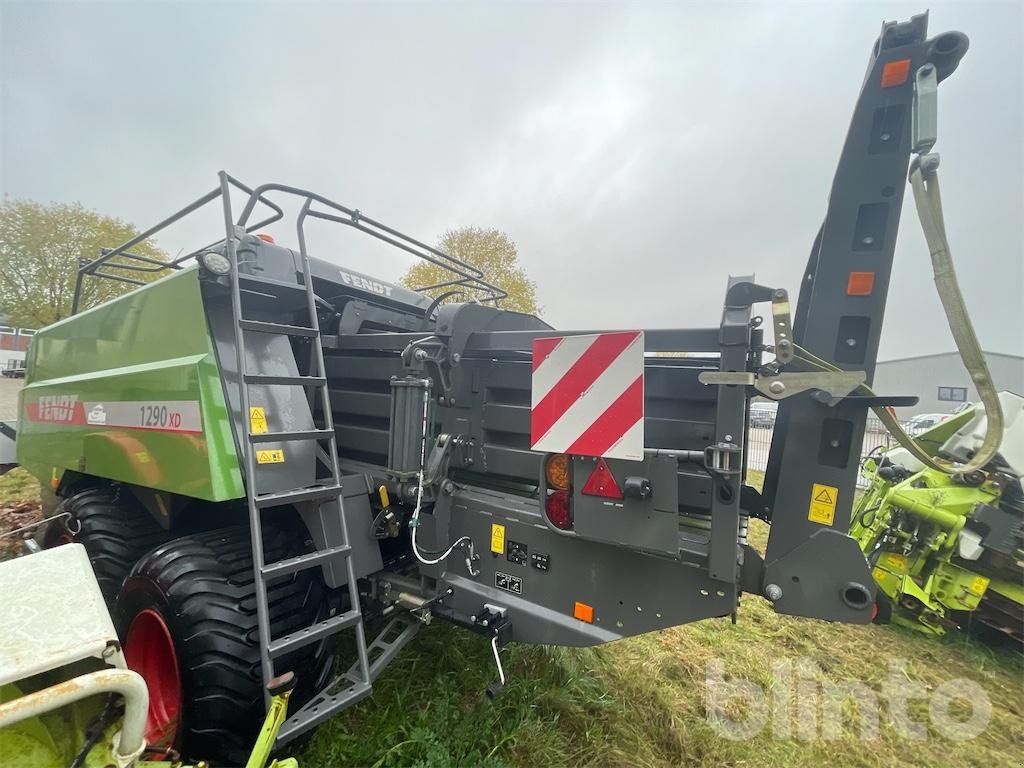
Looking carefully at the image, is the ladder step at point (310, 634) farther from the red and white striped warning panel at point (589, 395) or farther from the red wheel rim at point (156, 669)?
the red and white striped warning panel at point (589, 395)

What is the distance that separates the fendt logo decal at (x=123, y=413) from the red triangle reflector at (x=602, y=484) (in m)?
1.62

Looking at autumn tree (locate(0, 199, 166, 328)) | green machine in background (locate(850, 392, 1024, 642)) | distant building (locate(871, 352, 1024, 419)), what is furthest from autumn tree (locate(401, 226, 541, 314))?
distant building (locate(871, 352, 1024, 419))

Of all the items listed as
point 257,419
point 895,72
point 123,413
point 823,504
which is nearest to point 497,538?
point 257,419

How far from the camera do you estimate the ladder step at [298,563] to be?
1945 millimetres

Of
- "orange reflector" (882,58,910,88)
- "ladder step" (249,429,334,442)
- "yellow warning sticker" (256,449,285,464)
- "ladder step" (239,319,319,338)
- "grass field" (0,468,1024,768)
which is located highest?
"orange reflector" (882,58,910,88)

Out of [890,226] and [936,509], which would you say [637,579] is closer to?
[890,226]

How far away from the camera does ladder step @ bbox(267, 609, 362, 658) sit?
1.89 m

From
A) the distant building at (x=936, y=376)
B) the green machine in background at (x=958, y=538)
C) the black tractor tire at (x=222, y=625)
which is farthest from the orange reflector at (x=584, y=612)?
the distant building at (x=936, y=376)

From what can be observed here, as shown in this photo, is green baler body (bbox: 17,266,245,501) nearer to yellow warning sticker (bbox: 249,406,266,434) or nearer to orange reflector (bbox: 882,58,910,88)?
yellow warning sticker (bbox: 249,406,266,434)

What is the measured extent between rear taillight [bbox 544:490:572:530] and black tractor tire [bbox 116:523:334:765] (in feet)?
3.73

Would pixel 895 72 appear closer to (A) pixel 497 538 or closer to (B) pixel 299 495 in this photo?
(A) pixel 497 538

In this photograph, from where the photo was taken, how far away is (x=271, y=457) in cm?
220

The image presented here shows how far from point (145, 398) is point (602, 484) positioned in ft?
7.15

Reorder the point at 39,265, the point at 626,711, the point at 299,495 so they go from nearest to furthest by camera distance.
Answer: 1. the point at 299,495
2. the point at 626,711
3. the point at 39,265
